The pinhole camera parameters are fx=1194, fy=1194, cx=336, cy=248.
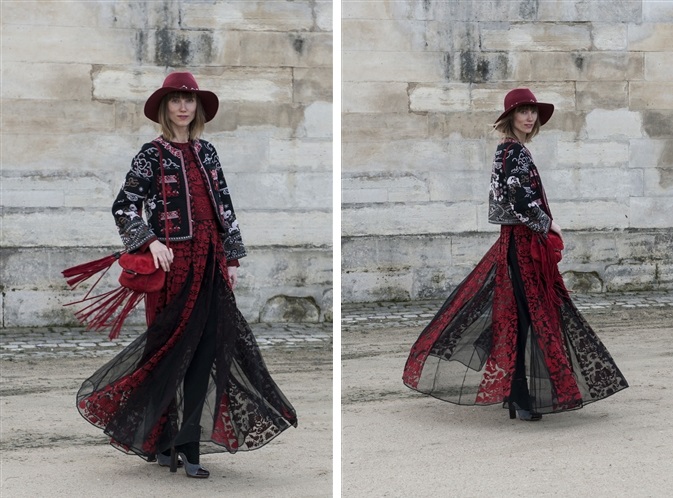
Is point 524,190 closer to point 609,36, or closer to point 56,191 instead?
point 56,191

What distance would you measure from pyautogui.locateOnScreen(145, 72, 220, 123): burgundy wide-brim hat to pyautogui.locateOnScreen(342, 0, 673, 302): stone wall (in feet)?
12.1

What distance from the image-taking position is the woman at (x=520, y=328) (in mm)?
5227

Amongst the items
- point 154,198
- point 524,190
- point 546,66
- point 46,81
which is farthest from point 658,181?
point 154,198

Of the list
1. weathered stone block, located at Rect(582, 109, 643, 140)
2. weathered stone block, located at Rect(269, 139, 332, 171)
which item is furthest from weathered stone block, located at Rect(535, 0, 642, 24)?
weathered stone block, located at Rect(269, 139, 332, 171)

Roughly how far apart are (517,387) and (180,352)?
1607mm

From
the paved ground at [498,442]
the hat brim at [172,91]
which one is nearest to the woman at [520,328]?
the paved ground at [498,442]

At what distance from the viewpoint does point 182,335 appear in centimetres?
450

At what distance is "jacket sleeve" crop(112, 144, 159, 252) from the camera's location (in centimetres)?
448

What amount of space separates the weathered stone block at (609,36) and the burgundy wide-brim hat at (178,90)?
5053 millimetres

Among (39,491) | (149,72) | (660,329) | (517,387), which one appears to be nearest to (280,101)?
(149,72)

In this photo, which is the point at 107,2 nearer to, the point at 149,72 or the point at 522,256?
the point at 149,72

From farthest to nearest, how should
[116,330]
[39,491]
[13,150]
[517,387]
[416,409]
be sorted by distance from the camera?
1. [13,150]
2. [416,409]
3. [517,387]
4. [116,330]
5. [39,491]

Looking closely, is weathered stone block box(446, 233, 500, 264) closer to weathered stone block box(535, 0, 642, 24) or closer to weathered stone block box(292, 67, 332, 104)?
weathered stone block box(292, 67, 332, 104)

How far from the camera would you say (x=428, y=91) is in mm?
8570
